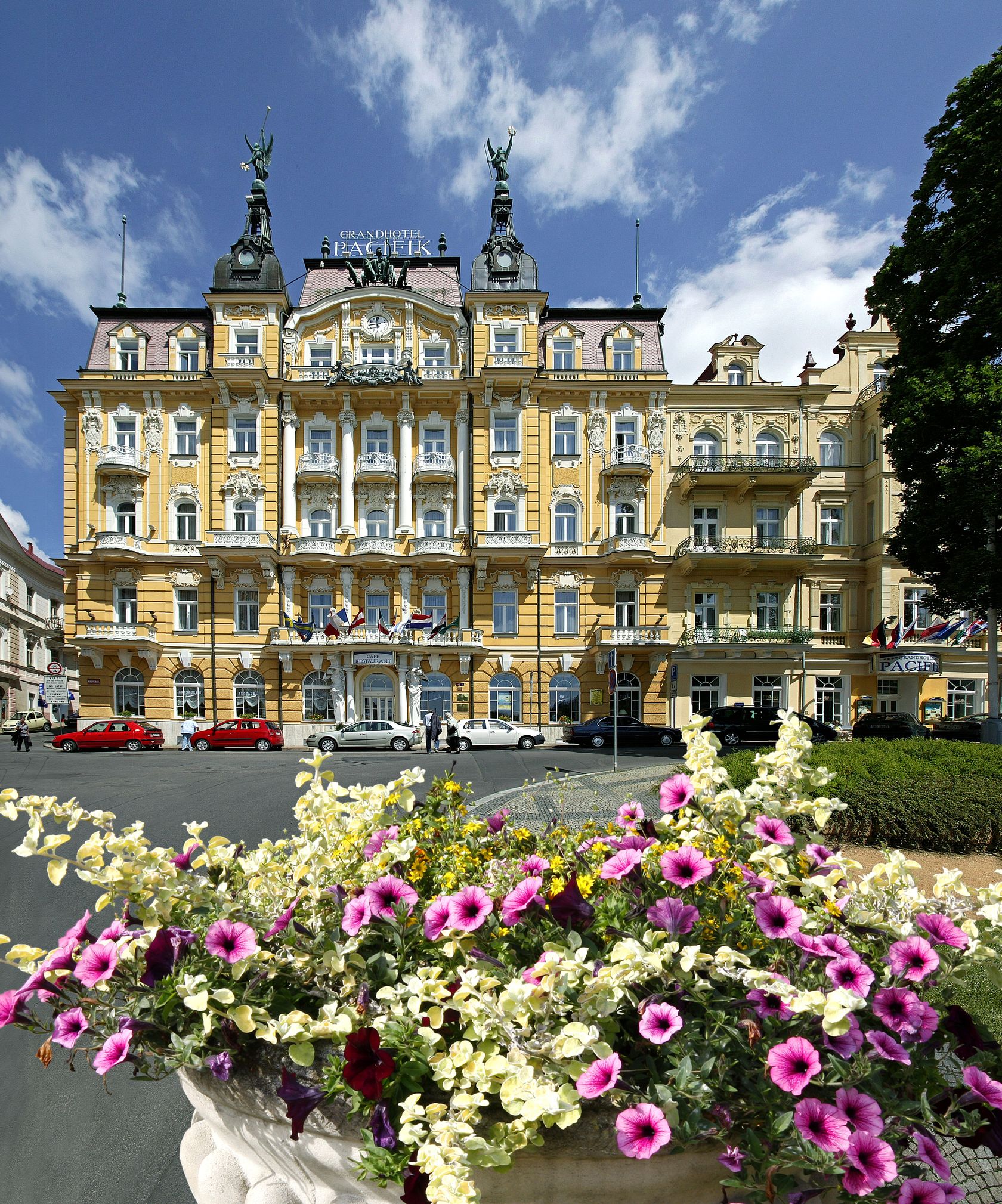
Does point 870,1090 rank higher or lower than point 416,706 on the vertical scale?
higher

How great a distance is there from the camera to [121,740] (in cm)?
2331

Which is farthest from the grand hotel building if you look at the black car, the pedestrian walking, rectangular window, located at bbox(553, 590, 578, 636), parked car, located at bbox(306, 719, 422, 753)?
the black car

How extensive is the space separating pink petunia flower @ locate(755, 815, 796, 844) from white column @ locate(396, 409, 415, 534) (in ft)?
80.2

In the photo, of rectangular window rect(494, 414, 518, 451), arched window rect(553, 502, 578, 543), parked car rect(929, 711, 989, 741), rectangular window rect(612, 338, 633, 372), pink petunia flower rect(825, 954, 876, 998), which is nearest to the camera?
pink petunia flower rect(825, 954, 876, 998)

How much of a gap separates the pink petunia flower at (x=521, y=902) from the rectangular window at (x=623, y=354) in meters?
27.8

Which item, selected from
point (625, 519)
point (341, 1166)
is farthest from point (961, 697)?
point (341, 1166)

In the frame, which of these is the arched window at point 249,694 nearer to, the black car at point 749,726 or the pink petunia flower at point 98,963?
the black car at point 749,726

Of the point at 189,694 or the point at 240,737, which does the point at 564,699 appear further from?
the point at 189,694

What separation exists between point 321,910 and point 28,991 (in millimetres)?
779

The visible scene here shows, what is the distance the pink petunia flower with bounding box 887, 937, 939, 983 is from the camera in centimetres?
166

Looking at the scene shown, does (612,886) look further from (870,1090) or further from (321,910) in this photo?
(321,910)

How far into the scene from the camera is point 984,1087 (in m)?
1.48

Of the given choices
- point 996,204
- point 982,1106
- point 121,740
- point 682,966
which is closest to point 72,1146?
point 682,966

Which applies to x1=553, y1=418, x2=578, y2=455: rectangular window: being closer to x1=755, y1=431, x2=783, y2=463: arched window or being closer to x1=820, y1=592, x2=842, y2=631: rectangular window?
x1=755, y1=431, x2=783, y2=463: arched window
